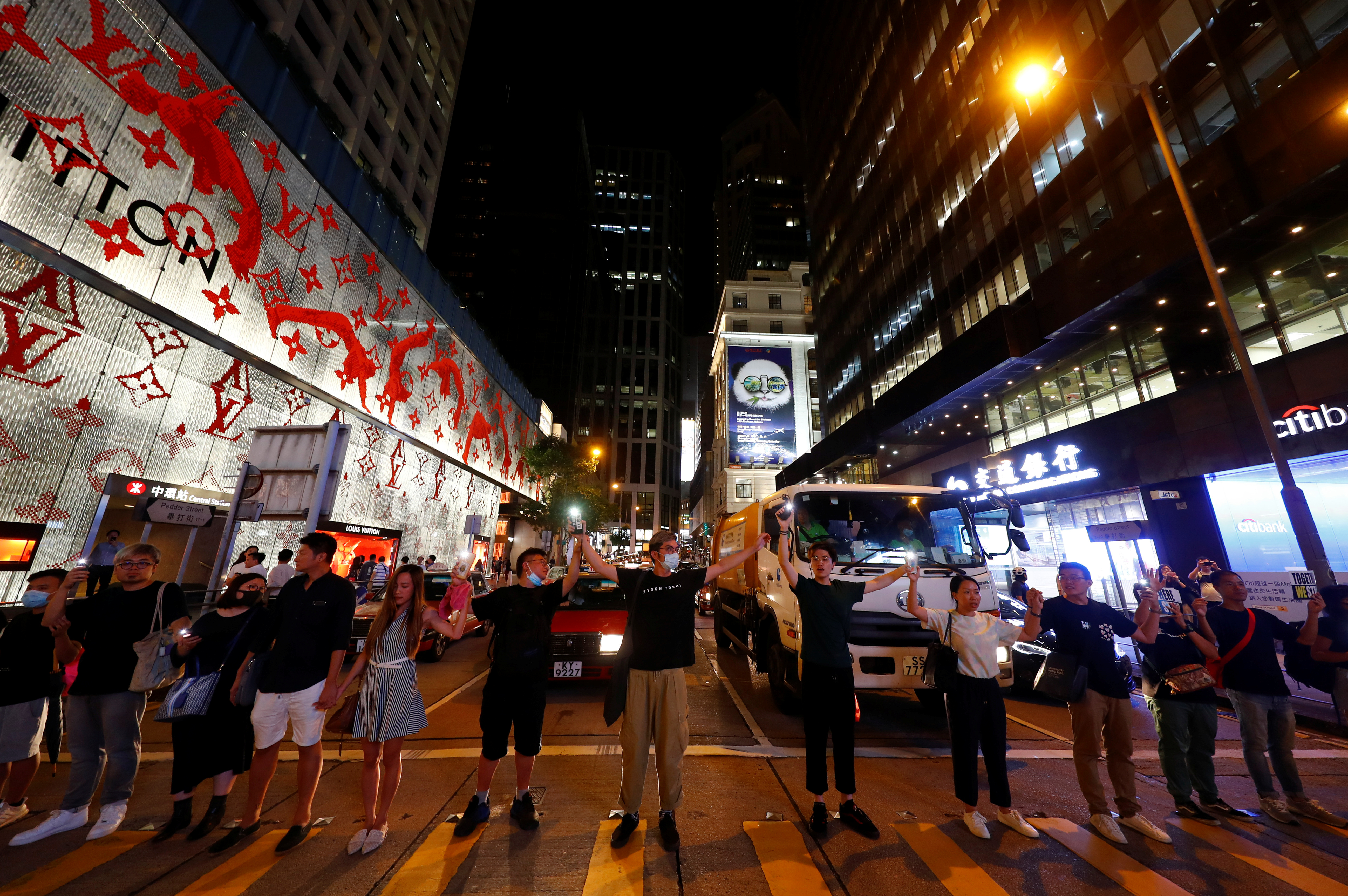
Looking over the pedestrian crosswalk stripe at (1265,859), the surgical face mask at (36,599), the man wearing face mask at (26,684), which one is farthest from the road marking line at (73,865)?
the pedestrian crosswalk stripe at (1265,859)

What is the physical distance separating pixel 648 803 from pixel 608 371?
87.3 metres

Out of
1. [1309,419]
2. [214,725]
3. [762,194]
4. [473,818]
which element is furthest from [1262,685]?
[762,194]

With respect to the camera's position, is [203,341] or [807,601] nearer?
[807,601]

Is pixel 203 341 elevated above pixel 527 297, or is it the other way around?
pixel 527 297

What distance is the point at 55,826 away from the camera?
11.4ft

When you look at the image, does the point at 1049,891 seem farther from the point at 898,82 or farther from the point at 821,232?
the point at 821,232

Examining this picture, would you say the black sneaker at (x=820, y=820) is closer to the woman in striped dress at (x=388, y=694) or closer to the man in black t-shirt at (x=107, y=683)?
the woman in striped dress at (x=388, y=694)

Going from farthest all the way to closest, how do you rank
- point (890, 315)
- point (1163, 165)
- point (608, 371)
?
point (608, 371)
point (890, 315)
point (1163, 165)

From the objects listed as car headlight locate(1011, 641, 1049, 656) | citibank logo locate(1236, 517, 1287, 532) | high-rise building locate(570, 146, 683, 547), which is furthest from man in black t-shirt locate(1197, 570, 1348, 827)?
high-rise building locate(570, 146, 683, 547)

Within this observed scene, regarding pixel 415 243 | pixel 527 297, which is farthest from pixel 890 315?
pixel 527 297

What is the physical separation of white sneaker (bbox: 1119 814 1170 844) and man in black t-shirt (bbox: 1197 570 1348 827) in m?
1.42

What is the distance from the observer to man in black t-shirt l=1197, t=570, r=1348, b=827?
4258mm

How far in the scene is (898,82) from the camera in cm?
3145

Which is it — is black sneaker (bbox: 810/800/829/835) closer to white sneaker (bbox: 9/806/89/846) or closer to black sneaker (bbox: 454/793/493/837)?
black sneaker (bbox: 454/793/493/837)
